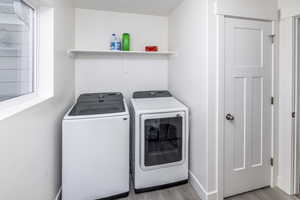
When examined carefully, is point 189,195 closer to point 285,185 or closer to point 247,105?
point 285,185

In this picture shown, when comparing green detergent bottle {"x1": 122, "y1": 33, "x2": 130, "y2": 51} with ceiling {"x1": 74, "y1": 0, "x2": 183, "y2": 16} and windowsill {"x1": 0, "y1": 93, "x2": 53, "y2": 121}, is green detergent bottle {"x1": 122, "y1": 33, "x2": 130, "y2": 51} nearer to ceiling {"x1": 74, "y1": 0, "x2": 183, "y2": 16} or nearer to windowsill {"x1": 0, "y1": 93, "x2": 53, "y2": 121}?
ceiling {"x1": 74, "y1": 0, "x2": 183, "y2": 16}

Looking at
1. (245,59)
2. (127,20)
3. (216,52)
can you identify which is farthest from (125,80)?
(245,59)

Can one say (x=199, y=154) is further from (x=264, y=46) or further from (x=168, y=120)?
(x=264, y=46)

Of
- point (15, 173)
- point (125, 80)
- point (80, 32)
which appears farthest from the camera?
point (125, 80)

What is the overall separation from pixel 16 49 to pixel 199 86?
66.9 inches

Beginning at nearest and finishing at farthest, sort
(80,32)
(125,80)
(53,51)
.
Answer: (53,51), (80,32), (125,80)

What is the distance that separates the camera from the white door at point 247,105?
5.82 feet

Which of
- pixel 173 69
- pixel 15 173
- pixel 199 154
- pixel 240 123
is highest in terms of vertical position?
pixel 173 69

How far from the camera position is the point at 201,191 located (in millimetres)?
1838

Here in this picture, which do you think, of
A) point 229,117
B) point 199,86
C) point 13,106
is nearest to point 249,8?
point 199,86

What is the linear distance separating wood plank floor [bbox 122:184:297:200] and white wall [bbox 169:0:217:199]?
135 millimetres

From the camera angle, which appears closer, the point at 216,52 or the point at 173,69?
the point at 216,52

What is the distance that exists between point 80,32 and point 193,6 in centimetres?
171

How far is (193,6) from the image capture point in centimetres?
193
